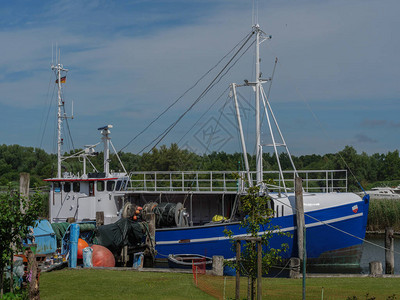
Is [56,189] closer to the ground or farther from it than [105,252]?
farther from it

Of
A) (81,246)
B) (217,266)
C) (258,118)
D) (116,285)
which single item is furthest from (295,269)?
(81,246)

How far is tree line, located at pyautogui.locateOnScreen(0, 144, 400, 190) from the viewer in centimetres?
6341

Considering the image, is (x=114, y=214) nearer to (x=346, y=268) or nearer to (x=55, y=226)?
(x=55, y=226)

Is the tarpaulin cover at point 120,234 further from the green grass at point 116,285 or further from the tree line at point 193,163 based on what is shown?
the tree line at point 193,163

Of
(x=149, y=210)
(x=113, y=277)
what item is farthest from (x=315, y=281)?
(x=149, y=210)

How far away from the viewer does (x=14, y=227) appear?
1349 cm

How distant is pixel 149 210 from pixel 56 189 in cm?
605

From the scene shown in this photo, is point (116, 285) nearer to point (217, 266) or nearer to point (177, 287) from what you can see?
point (177, 287)

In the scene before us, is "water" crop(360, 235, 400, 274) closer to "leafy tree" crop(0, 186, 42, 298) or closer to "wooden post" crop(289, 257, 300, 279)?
"wooden post" crop(289, 257, 300, 279)

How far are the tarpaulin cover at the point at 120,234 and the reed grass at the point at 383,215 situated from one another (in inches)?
888

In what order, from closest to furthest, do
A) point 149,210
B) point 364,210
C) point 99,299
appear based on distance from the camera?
1. point 99,299
2. point 364,210
3. point 149,210

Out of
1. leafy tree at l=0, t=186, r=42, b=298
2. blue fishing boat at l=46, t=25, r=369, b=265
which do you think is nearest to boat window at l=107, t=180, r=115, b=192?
blue fishing boat at l=46, t=25, r=369, b=265

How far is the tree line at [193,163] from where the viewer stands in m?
63.4

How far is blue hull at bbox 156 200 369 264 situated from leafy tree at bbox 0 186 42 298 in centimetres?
1196
